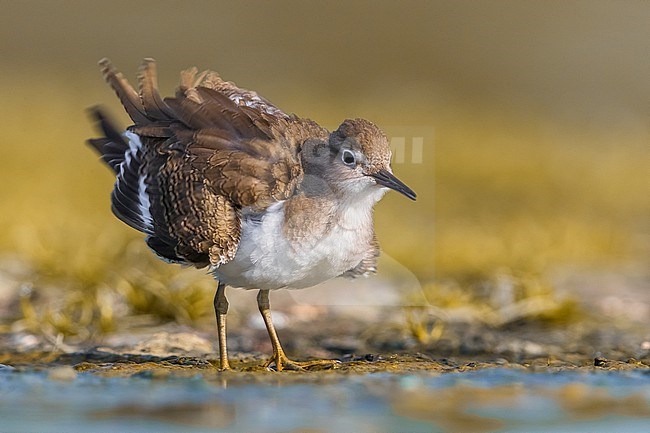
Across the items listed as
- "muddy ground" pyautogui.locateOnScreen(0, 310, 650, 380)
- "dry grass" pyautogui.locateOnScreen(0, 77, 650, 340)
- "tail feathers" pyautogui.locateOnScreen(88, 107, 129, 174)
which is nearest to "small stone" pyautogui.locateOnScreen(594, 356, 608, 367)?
"muddy ground" pyautogui.locateOnScreen(0, 310, 650, 380)

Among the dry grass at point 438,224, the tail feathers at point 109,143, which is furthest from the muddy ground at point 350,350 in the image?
the tail feathers at point 109,143

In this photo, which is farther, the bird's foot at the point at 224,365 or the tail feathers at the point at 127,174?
the tail feathers at the point at 127,174

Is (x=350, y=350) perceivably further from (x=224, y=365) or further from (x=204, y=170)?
(x=204, y=170)

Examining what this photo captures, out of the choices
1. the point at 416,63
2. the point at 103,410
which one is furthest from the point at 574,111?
the point at 103,410

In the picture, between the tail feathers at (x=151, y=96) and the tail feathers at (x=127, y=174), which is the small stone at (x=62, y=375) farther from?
the tail feathers at (x=151, y=96)

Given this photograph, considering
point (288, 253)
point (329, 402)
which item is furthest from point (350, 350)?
point (329, 402)

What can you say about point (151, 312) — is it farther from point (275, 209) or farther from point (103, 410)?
point (103, 410)

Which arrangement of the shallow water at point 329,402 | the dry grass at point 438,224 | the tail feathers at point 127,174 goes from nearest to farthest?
the shallow water at point 329,402, the tail feathers at point 127,174, the dry grass at point 438,224
